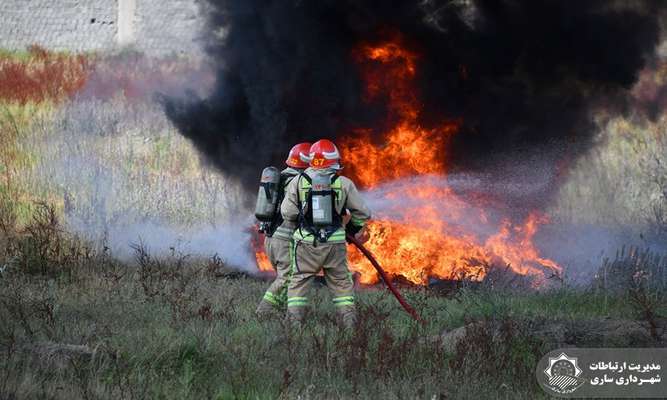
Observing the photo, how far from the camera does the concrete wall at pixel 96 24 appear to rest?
25094 mm

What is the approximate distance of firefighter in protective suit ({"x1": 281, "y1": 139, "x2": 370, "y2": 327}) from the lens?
8.41m

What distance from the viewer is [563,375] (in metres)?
6.48

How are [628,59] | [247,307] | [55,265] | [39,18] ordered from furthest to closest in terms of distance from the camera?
[39,18]
[628,59]
[55,265]
[247,307]

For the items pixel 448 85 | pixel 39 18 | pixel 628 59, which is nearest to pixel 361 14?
pixel 448 85

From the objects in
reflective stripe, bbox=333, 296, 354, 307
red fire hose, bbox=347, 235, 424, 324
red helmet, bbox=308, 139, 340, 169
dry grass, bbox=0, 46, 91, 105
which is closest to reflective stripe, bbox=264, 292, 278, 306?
reflective stripe, bbox=333, 296, 354, 307

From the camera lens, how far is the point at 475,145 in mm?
Result: 12328

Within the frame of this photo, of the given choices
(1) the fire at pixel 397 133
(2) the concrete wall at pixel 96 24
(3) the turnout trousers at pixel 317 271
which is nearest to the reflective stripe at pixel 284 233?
(3) the turnout trousers at pixel 317 271

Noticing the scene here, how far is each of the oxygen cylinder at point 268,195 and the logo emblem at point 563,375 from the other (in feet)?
11.7

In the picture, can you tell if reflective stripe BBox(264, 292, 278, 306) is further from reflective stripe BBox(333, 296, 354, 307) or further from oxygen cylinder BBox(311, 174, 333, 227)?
oxygen cylinder BBox(311, 174, 333, 227)

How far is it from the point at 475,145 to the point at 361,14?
2113 millimetres

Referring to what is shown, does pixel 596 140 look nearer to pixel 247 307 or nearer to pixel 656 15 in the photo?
pixel 656 15

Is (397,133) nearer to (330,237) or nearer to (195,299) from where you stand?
(195,299)

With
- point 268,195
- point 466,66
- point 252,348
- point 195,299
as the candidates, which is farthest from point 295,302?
point 466,66

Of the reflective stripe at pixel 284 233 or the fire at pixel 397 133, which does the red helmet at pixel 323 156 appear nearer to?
the reflective stripe at pixel 284 233
